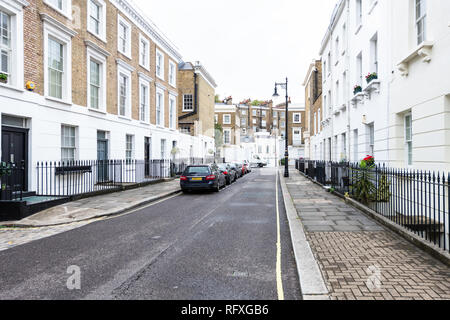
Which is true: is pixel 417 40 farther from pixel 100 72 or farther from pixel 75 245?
pixel 100 72

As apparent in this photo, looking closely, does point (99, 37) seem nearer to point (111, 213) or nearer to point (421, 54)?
point (111, 213)

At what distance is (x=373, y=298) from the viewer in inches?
145

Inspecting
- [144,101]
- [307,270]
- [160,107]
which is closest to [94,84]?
[144,101]

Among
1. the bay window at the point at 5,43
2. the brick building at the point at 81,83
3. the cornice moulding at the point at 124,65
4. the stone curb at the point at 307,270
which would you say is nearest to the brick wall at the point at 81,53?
the brick building at the point at 81,83

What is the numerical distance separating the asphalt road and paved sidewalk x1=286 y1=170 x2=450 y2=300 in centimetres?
57

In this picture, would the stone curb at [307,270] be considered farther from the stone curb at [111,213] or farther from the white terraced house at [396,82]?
the stone curb at [111,213]

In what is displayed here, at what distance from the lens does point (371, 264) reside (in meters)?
4.91

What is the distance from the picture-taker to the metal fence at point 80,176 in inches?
466

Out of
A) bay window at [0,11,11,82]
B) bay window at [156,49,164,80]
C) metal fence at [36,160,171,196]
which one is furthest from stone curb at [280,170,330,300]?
bay window at [156,49,164,80]

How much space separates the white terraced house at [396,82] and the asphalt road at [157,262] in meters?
4.43

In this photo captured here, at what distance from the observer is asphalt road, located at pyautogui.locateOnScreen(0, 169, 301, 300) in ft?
13.3

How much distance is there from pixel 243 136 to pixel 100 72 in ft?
171

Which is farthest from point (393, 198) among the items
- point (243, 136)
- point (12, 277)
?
point (243, 136)

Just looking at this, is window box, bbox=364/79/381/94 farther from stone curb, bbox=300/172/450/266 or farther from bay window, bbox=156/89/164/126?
bay window, bbox=156/89/164/126
